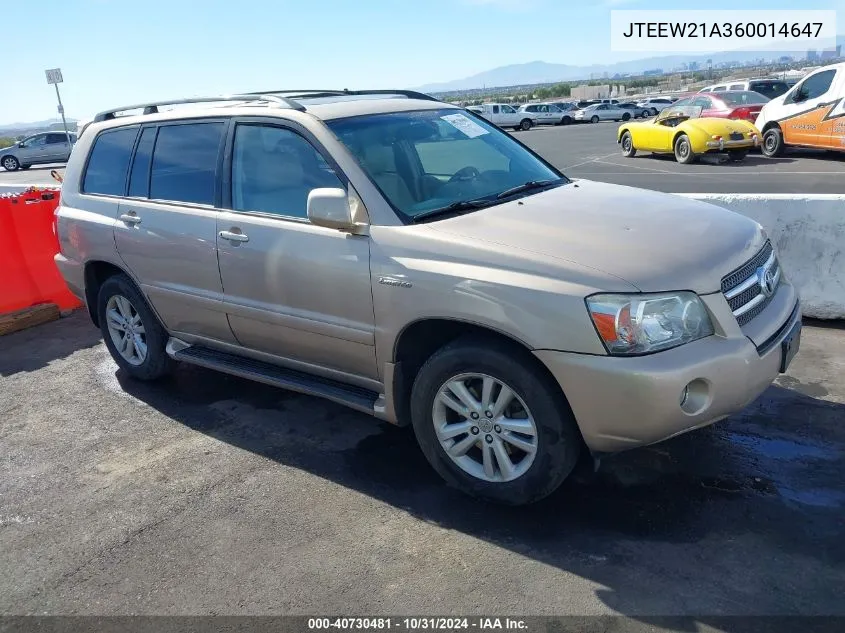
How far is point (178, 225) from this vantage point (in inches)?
179

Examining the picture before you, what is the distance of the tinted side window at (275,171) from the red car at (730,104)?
18.2 metres

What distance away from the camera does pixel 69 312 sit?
768 centimetres

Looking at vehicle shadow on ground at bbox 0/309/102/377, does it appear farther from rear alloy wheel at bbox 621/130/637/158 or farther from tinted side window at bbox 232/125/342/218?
rear alloy wheel at bbox 621/130/637/158

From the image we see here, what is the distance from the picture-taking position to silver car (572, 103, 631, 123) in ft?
143

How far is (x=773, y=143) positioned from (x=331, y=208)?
15.6 meters

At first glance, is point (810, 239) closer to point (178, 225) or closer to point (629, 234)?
point (629, 234)

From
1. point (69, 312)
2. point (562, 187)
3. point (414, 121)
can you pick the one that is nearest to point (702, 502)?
point (562, 187)

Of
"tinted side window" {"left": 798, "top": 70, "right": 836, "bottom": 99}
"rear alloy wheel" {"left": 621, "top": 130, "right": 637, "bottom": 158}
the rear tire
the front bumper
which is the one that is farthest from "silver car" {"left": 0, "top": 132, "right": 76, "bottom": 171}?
the front bumper

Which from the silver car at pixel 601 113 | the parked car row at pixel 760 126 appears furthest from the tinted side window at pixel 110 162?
the silver car at pixel 601 113

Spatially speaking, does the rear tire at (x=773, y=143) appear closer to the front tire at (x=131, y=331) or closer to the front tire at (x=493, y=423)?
the front tire at (x=131, y=331)

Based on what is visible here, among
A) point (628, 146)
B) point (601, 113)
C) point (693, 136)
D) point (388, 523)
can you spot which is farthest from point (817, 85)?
point (601, 113)

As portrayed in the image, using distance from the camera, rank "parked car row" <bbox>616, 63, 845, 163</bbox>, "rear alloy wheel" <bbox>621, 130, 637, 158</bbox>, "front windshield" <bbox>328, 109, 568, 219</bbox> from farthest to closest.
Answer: "rear alloy wheel" <bbox>621, 130, 637, 158</bbox> → "parked car row" <bbox>616, 63, 845, 163</bbox> → "front windshield" <bbox>328, 109, 568, 219</bbox>

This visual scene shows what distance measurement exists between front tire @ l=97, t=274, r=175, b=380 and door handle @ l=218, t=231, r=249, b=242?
1.17m

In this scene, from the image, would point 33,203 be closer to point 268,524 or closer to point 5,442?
point 5,442
